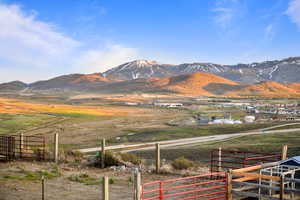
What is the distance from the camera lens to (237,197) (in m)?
11.3

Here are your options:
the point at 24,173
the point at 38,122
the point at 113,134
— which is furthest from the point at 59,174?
the point at 38,122

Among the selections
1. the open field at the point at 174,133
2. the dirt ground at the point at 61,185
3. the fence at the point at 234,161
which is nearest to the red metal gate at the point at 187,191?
the fence at the point at 234,161

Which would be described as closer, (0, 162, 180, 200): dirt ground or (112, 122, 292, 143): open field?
(0, 162, 180, 200): dirt ground

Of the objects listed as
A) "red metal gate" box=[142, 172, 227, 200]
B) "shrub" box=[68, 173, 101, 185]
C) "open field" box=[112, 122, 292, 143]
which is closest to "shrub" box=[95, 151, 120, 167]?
"shrub" box=[68, 173, 101, 185]

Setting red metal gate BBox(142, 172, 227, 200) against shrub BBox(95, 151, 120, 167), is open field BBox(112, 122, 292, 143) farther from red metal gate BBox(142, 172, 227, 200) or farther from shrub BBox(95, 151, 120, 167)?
red metal gate BBox(142, 172, 227, 200)

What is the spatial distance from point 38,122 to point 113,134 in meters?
16.1

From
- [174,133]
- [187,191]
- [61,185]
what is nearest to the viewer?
[187,191]

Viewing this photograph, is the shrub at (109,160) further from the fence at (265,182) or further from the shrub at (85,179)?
the fence at (265,182)

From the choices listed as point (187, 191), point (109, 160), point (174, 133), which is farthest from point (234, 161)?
point (174, 133)

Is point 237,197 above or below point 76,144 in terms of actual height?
above

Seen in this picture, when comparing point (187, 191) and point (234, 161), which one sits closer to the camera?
point (187, 191)

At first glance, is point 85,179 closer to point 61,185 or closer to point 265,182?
point 61,185

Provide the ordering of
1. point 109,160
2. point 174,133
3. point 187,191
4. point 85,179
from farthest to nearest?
point 174,133
point 109,160
point 85,179
point 187,191

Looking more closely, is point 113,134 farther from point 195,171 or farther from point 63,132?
point 195,171
